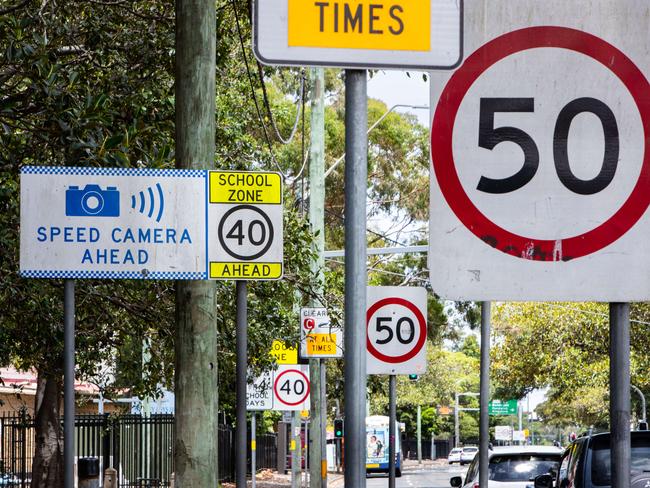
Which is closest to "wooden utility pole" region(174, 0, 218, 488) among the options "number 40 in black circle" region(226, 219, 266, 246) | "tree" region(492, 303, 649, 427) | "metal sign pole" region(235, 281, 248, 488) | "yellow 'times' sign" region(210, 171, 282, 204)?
"metal sign pole" region(235, 281, 248, 488)

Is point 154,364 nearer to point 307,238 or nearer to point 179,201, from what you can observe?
point 307,238

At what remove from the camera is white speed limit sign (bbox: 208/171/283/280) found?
306 inches

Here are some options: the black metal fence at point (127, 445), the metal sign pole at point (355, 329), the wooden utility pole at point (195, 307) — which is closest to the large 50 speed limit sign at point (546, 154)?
the metal sign pole at point (355, 329)

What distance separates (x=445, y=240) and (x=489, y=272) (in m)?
0.16

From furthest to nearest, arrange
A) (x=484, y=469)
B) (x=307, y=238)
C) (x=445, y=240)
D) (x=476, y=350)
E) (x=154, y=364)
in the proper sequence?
(x=476, y=350), (x=154, y=364), (x=307, y=238), (x=484, y=469), (x=445, y=240)

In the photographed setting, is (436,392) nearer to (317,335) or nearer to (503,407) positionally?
(503,407)

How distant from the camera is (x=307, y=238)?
55.7 ft

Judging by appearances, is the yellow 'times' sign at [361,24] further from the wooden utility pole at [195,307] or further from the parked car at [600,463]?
the parked car at [600,463]

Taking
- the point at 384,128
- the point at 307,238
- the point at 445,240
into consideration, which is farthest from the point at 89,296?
the point at 384,128

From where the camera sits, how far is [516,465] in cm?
1825

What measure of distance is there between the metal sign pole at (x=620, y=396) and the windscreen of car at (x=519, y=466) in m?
14.7

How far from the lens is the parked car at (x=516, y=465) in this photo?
59.0 feet

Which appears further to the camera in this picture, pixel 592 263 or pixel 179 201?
pixel 179 201

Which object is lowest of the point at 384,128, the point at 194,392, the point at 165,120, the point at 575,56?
the point at 194,392
